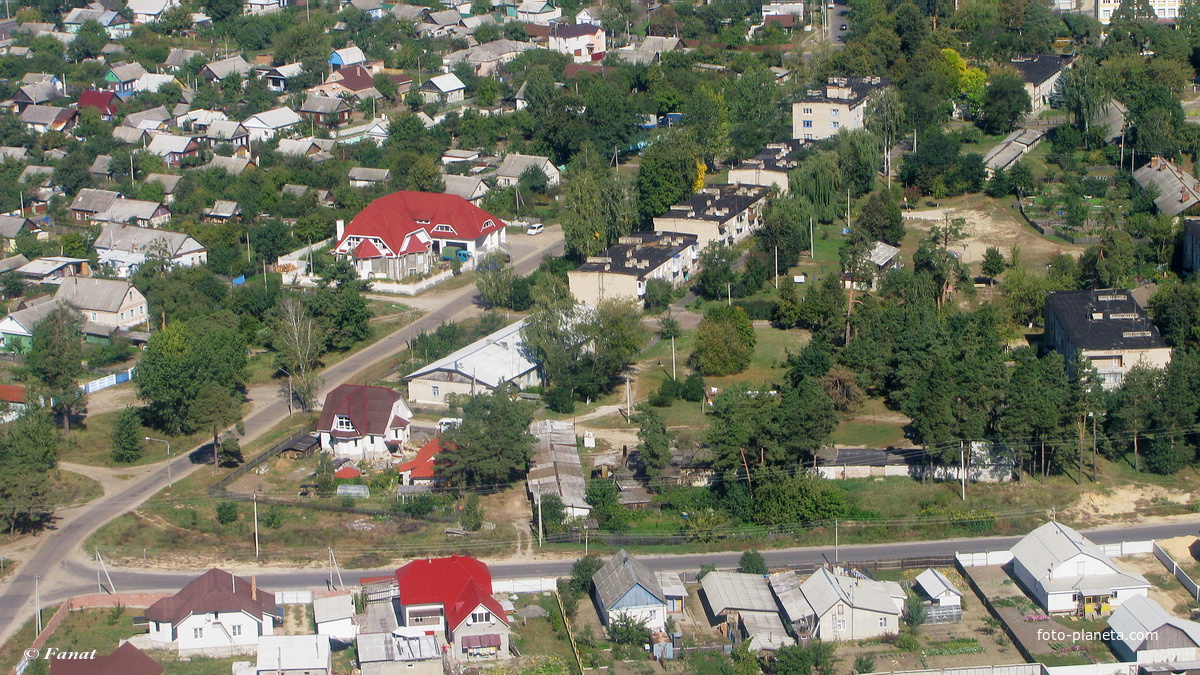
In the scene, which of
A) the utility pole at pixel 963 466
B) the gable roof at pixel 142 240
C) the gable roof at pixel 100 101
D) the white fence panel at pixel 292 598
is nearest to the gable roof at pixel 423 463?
the white fence panel at pixel 292 598

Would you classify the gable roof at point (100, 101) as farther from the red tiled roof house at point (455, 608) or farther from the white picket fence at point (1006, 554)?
the white picket fence at point (1006, 554)

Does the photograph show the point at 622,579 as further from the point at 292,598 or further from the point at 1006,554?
the point at 1006,554

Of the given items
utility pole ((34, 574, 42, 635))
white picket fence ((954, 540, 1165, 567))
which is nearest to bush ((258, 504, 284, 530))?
utility pole ((34, 574, 42, 635))

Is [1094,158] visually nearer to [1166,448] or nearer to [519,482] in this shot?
[1166,448]

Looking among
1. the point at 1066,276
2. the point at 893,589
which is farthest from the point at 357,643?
the point at 1066,276

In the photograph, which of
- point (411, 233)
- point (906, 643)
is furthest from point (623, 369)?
point (906, 643)

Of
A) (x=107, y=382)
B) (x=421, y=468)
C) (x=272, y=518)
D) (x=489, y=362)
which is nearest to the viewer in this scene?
(x=272, y=518)

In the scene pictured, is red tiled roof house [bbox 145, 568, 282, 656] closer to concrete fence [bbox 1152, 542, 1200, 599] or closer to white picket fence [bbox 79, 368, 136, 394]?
white picket fence [bbox 79, 368, 136, 394]
